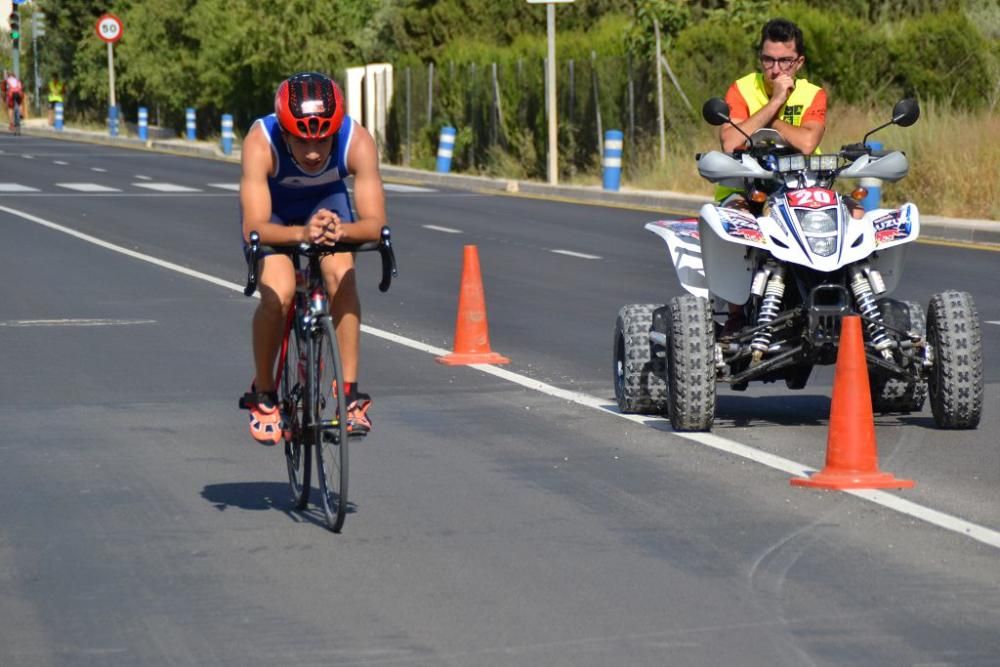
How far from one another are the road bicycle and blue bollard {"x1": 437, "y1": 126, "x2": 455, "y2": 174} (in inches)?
1383

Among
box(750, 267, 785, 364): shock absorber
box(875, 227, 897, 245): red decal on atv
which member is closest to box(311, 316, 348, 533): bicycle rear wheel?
box(750, 267, 785, 364): shock absorber

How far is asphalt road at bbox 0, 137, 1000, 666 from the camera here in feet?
20.6

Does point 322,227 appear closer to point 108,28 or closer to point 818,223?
point 818,223

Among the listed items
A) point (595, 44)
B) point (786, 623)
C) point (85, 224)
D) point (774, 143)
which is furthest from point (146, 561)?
point (595, 44)

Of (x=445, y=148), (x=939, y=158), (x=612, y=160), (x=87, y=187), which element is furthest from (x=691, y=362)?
(x=445, y=148)

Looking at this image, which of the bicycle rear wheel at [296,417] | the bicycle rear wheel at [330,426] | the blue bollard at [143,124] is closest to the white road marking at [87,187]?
the blue bollard at [143,124]

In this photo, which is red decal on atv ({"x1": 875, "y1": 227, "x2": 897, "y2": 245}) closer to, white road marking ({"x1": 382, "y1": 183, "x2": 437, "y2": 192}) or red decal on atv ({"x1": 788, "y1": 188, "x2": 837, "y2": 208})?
red decal on atv ({"x1": 788, "y1": 188, "x2": 837, "y2": 208})

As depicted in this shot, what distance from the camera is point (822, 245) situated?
32.6ft

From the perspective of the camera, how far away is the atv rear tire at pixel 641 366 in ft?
35.7

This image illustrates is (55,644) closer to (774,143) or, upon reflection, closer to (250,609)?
(250,609)

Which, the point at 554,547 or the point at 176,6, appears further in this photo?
the point at 176,6

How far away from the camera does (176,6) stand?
224 ft

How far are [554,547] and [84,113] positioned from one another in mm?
77381

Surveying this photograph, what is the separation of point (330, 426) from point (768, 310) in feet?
9.67
